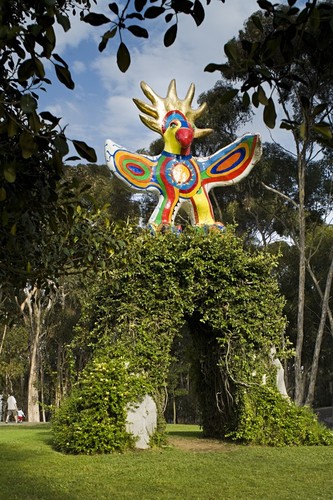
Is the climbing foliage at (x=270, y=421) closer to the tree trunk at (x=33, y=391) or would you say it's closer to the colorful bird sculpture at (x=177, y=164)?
the colorful bird sculpture at (x=177, y=164)

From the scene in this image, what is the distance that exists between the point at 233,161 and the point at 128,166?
251 cm

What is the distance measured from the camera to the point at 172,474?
7141mm

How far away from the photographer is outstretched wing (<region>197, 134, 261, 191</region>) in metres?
12.8

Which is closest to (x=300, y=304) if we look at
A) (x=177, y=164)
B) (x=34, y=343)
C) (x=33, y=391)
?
(x=177, y=164)

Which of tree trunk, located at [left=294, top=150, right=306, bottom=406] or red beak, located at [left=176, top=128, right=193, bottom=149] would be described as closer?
red beak, located at [left=176, top=128, right=193, bottom=149]

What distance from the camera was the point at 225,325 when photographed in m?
10.1

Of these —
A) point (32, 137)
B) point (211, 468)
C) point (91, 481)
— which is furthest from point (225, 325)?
point (32, 137)

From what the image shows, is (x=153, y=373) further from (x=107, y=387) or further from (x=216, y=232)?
(x=216, y=232)

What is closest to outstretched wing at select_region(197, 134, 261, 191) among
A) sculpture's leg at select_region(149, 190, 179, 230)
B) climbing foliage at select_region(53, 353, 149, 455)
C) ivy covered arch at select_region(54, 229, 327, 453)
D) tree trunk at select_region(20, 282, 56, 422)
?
sculpture's leg at select_region(149, 190, 179, 230)

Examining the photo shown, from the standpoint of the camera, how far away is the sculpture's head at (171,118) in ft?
40.5

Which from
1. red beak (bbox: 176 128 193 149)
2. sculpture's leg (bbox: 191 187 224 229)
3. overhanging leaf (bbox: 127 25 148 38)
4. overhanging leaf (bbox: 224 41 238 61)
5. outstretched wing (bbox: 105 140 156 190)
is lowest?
overhanging leaf (bbox: 224 41 238 61)

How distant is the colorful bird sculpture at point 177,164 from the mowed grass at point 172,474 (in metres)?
4.57

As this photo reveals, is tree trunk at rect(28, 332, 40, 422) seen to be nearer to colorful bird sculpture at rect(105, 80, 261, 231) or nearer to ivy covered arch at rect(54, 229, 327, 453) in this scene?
colorful bird sculpture at rect(105, 80, 261, 231)

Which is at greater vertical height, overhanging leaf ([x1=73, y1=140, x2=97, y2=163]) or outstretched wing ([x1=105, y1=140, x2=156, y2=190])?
outstretched wing ([x1=105, y1=140, x2=156, y2=190])
